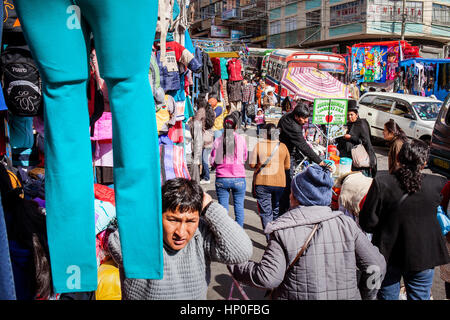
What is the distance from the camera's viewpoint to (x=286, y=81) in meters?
7.47

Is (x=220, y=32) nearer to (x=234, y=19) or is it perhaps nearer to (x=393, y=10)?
(x=234, y=19)

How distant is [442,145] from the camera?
700 centimetres

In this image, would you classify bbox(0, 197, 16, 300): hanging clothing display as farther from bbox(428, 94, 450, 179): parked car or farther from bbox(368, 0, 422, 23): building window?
bbox(368, 0, 422, 23): building window

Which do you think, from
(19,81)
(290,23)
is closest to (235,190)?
(19,81)

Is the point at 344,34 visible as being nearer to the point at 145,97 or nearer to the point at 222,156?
the point at 222,156

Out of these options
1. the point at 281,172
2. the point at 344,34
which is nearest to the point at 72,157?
the point at 281,172

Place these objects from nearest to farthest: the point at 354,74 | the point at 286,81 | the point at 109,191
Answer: the point at 109,191 → the point at 286,81 → the point at 354,74

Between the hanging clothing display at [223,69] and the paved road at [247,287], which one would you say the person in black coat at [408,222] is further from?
the hanging clothing display at [223,69]

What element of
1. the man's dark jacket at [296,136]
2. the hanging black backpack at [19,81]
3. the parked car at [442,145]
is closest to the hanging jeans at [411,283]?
the man's dark jacket at [296,136]

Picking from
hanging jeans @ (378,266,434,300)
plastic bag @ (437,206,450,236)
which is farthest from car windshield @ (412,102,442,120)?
hanging jeans @ (378,266,434,300)

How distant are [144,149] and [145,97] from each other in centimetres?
21

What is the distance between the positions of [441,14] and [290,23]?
47.8ft

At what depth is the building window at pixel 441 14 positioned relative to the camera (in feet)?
110
